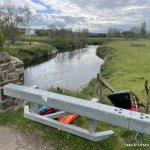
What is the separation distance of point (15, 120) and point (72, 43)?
64.0 metres

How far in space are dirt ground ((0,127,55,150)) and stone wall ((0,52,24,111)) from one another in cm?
70

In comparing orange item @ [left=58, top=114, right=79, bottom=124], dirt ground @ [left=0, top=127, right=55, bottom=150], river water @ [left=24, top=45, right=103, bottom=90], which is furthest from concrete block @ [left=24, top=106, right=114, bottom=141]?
river water @ [left=24, top=45, right=103, bottom=90]

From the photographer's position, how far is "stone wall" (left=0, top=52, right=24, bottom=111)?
4.82 m

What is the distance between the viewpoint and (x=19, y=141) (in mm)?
4180

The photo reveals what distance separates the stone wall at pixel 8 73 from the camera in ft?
15.8

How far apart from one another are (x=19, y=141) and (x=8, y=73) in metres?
1.47

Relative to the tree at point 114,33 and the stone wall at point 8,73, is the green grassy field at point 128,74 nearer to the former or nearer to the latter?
the stone wall at point 8,73

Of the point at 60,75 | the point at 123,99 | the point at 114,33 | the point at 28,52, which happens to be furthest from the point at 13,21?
the point at 114,33

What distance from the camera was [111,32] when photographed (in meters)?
106

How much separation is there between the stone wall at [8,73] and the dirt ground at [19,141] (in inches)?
27.4

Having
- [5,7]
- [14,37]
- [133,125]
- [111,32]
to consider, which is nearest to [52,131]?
[133,125]

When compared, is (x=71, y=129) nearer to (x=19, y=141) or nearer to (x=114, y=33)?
(x=19, y=141)

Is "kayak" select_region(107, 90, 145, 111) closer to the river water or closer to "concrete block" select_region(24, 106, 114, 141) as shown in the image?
"concrete block" select_region(24, 106, 114, 141)

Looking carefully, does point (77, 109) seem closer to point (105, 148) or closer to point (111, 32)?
point (105, 148)
